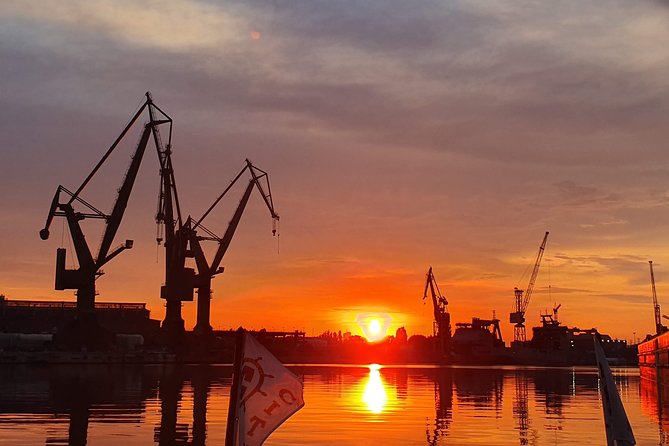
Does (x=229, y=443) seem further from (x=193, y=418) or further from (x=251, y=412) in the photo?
(x=193, y=418)

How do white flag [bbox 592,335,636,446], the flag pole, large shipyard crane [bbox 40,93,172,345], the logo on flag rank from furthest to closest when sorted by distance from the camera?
large shipyard crane [bbox 40,93,172,345]
white flag [bbox 592,335,636,446]
the logo on flag
the flag pole

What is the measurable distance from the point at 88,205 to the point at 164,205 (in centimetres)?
3311

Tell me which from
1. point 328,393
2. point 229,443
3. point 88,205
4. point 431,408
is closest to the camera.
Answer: point 229,443

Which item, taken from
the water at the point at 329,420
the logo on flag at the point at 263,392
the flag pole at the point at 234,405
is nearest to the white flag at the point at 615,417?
the logo on flag at the point at 263,392

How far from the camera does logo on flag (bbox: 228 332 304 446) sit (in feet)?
51.2

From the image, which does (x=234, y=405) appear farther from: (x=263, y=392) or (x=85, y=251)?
(x=85, y=251)

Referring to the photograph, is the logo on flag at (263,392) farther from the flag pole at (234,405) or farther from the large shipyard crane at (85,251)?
the large shipyard crane at (85,251)

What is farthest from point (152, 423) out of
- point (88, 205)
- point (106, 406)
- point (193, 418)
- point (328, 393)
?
point (88, 205)

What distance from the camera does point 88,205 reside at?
16525 centimetres

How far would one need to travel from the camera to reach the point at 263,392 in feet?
51.8

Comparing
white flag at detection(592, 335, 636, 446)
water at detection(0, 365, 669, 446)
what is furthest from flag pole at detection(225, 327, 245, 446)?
water at detection(0, 365, 669, 446)

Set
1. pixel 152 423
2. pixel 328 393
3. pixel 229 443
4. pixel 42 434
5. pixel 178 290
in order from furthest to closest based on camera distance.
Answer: pixel 178 290 < pixel 328 393 < pixel 152 423 < pixel 42 434 < pixel 229 443

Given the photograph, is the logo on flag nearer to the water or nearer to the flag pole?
the flag pole

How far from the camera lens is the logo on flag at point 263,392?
15617 millimetres
